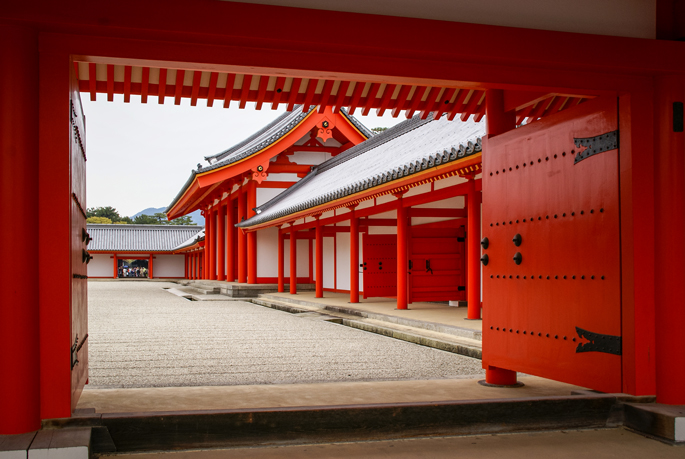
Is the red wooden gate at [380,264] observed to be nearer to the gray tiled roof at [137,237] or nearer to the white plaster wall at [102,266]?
the gray tiled roof at [137,237]

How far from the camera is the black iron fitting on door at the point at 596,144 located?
12.6 feet

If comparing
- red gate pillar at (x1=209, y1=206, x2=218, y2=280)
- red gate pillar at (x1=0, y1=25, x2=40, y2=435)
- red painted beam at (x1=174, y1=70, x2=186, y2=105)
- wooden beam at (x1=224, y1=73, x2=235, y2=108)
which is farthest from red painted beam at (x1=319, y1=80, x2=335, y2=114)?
red gate pillar at (x1=209, y1=206, x2=218, y2=280)

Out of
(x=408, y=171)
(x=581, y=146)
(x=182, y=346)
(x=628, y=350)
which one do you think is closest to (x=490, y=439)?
(x=628, y=350)

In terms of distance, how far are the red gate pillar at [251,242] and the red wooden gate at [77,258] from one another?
16438 mm

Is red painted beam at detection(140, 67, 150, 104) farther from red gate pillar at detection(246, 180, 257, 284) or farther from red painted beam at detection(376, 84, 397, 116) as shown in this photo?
red gate pillar at detection(246, 180, 257, 284)

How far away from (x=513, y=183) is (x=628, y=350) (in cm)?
139

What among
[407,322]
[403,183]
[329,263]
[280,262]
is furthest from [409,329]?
[280,262]

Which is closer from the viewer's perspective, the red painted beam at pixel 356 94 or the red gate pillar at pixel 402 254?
the red painted beam at pixel 356 94

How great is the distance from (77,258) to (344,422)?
1929 millimetres

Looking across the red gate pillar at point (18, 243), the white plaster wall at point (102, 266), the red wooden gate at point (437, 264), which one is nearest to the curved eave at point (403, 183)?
the red wooden gate at point (437, 264)

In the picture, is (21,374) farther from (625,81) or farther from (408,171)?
(408,171)

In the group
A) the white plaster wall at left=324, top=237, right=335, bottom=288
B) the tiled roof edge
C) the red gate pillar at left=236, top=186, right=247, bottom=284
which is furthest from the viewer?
the red gate pillar at left=236, top=186, right=247, bottom=284

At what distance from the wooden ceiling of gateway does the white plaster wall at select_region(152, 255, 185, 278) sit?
4275cm

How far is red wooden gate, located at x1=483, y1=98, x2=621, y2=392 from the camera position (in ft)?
12.6
